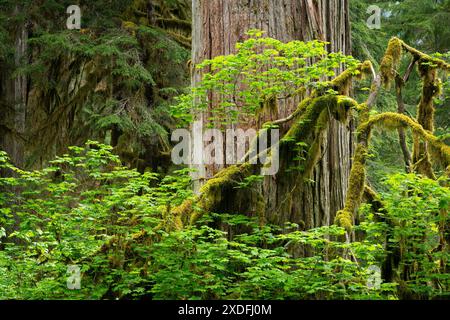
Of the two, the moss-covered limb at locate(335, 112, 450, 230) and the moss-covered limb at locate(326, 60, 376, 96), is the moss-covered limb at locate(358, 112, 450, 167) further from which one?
the moss-covered limb at locate(326, 60, 376, 96)

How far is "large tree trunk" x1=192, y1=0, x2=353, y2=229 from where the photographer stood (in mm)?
6137

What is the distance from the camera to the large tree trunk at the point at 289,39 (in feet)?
20.1

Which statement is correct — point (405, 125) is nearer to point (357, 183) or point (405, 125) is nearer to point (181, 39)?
point (357, 183)

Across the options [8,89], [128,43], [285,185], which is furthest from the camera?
[8,89]

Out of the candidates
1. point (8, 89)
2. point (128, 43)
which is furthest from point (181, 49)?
point (8, 89)

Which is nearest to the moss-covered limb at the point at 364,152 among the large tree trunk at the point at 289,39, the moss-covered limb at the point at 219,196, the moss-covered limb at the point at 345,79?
the moss-covered limb at the point at 345,79

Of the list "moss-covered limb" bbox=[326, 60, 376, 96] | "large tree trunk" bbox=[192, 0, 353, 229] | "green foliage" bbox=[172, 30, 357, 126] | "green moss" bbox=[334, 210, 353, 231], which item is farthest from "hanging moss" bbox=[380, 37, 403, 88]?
"green moss" bbox=[334, 210, 353, 231]

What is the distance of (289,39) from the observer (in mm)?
6512

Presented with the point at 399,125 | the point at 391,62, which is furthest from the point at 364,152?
the point at 391,62

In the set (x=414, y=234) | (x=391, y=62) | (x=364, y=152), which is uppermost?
(x=391, y=62)

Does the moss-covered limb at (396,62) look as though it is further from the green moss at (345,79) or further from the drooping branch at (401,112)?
the green moss at (345,79)

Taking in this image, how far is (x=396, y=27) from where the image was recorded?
1944cm
